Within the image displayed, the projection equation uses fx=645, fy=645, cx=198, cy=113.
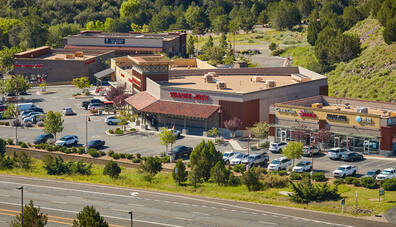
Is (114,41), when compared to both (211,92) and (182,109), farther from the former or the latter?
(211,92)

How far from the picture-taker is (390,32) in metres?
141

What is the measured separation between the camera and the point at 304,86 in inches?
4505

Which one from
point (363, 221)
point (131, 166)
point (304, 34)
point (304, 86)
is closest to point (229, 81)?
point (304, 86)

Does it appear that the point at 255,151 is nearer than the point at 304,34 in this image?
Yes

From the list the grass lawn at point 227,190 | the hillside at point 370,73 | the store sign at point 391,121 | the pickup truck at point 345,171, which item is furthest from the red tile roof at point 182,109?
the hillside at point 370,73

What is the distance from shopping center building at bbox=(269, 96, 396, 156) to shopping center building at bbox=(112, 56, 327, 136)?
19.5 feet

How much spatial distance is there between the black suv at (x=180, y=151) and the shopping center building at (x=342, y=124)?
14.4 meters

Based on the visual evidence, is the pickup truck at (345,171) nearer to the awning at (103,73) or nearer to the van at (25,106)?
the van at (25,106)

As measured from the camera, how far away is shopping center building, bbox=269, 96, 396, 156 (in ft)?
297

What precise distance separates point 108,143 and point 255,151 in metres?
23.4

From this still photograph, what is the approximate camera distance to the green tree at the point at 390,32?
140075 millimetres

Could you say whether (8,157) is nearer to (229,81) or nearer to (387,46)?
(229,81)

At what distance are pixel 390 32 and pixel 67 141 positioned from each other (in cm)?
7776

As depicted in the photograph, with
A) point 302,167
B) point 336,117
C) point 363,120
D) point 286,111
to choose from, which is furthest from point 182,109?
point 302,167
